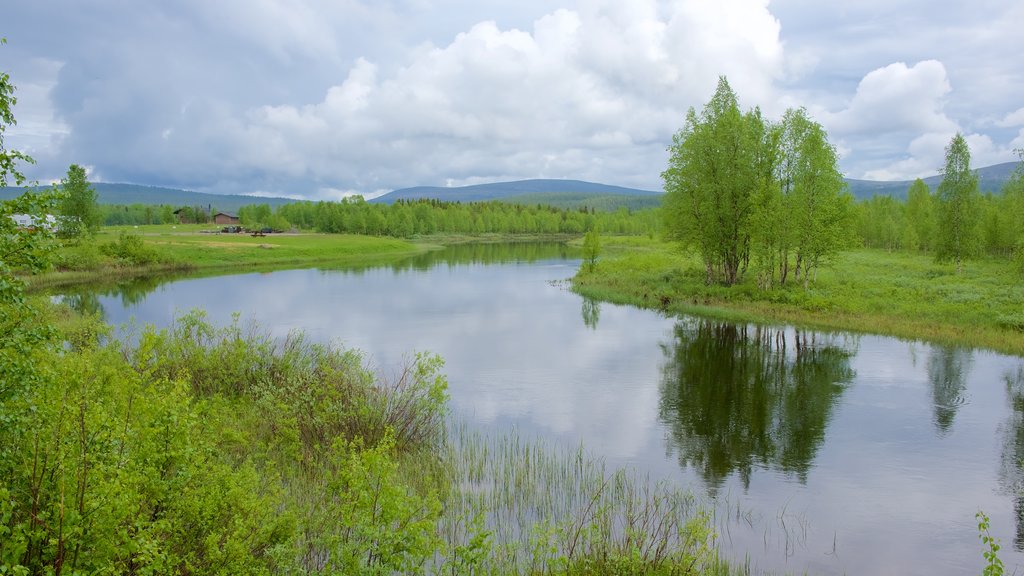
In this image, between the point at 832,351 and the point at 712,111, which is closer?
the point at 832,351

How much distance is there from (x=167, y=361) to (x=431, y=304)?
31.4 metres

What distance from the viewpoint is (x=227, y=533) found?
970 centimetres

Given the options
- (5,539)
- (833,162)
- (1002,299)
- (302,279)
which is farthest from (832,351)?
(302,279)

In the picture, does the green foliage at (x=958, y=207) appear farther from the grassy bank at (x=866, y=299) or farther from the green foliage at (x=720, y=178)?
the green foliage at (x=720, y=178)

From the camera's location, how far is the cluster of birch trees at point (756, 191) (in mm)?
47938

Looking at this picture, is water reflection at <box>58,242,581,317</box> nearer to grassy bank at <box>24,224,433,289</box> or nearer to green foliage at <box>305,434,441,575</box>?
grassy bank at <box>24,224,433,289</box>

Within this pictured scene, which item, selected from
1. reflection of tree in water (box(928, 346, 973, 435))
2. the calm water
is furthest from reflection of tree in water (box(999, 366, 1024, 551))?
reflection of tree in water (box(928, 346, 973, 435))

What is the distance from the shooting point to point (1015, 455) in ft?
62.6

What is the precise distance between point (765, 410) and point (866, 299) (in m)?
24.9

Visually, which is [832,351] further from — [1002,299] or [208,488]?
[208,488]

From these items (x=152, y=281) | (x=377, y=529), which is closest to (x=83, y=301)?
(x=152, y=281)

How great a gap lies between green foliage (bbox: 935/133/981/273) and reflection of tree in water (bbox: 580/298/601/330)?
130 feet

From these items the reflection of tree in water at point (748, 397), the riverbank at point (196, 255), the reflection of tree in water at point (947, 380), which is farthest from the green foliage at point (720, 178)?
the riverbank at point (196, 255)

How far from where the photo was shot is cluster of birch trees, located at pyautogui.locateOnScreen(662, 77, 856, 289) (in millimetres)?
47938
